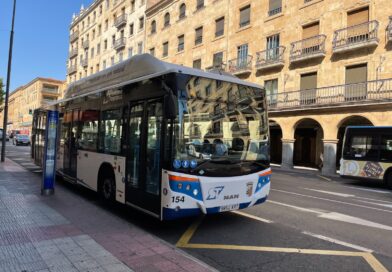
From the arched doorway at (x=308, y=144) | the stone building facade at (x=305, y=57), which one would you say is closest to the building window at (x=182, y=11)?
the stone building facade at (x=305, y=57)

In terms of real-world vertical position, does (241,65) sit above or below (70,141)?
above

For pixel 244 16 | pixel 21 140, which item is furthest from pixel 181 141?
pixel 21 140

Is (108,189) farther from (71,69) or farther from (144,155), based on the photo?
(71,69)

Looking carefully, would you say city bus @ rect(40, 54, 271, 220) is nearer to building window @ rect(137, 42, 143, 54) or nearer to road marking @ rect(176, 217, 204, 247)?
road marking @ rect(176, 217, 204, 247)

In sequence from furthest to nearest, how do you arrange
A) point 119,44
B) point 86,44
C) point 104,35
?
point 86,44
point 104,35
point 119,44

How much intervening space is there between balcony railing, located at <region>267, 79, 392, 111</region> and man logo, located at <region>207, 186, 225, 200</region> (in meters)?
16.6

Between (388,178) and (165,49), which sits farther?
(165,49)

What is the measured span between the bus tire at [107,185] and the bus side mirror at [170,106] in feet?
9.22

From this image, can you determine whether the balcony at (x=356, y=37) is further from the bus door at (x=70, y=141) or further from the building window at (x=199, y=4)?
the bus door at (x=70, y=141)

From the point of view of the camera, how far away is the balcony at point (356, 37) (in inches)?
787

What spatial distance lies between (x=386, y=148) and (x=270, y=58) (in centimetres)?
1328

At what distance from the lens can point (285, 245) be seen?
17.9ft

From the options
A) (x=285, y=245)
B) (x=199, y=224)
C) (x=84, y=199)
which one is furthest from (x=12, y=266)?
(x=84, y=199)

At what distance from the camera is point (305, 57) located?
2317 centimetres
